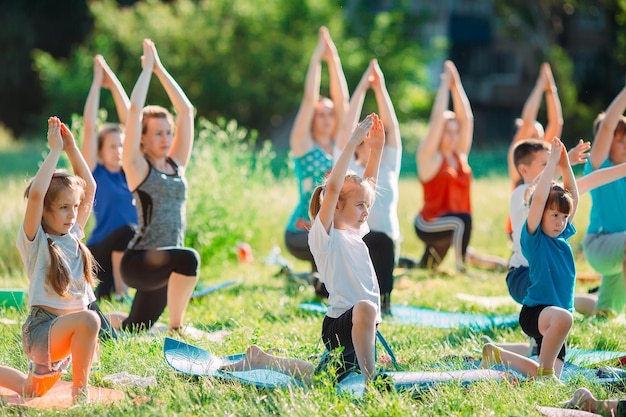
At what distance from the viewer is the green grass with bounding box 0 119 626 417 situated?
427 cm

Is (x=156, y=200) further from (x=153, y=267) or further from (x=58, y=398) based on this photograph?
(x=58, y=398)

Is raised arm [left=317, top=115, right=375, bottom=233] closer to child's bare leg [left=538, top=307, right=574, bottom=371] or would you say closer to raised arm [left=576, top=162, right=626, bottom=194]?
child's bare leg [left=538, top=307, right=574, bottom=371]

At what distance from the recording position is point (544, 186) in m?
4.96

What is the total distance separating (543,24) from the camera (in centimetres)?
2720

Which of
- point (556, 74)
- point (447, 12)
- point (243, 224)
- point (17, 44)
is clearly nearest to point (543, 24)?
point (556, 74)

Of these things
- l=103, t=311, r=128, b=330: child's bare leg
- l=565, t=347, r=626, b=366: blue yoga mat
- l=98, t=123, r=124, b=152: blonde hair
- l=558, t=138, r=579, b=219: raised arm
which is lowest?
l=103, t=311, r=128, b=330: child's bare leg

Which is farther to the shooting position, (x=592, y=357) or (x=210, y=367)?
(x=592, y=357)

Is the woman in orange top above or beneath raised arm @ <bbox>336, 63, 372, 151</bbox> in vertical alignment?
beneath

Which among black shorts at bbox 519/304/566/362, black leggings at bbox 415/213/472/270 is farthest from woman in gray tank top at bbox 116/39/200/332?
black leggings at bbox 415/213/472/270

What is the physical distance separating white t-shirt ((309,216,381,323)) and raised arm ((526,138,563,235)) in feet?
3.16

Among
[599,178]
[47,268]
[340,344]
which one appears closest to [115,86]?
[47,268]

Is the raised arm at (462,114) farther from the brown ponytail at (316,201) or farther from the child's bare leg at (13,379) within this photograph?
the child's bare leg at (13,379)

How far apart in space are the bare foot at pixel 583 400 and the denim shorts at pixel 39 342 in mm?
2389

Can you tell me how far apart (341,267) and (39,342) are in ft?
4.82
